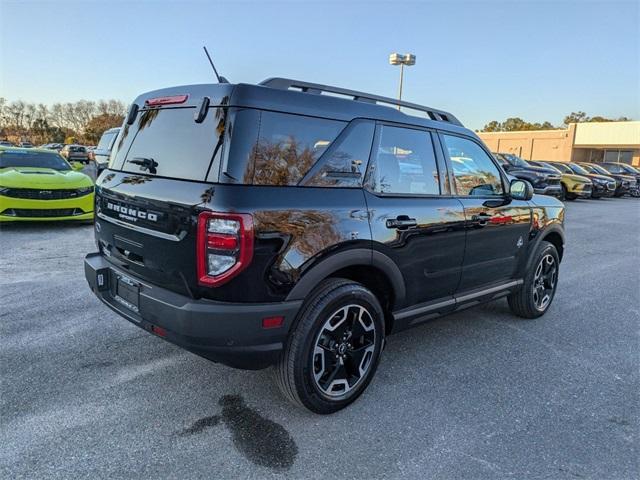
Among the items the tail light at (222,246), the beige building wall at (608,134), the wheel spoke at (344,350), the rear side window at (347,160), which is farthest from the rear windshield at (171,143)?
the beige building wall at (608,134)

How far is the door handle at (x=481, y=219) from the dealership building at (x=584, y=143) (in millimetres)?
52172

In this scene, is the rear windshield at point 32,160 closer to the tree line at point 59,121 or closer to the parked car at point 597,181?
the parked car at point 597,181

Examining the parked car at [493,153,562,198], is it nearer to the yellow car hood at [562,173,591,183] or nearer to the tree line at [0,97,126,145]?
the yellow car hood at [562,173,591,183]

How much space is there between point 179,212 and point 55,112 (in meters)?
110

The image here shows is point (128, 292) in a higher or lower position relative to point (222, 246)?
lower

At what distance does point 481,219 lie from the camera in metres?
3.76

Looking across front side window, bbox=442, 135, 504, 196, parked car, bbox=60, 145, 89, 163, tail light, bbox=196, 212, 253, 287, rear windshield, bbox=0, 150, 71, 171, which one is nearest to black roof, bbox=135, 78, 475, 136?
front side window, bbox=442, 135, 504, 196

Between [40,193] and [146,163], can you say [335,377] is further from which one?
[40,193]

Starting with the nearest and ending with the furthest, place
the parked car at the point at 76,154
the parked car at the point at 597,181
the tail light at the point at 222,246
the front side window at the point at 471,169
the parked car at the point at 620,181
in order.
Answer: the tail light at the point at 222,246
the front side window at the point at 471,169
the parked car at the point at 597,181
the parked car at the point at 620,181
the parked car at the point at 76,154

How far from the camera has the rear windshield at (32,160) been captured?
336 inches

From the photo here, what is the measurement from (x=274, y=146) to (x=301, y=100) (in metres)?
0.37

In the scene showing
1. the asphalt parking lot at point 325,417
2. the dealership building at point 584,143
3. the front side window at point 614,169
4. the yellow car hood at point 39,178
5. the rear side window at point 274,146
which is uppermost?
the dealership building at point 584,143

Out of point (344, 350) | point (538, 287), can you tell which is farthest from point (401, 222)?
point (538, 287)

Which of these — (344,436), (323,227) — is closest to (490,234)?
(323,227)
